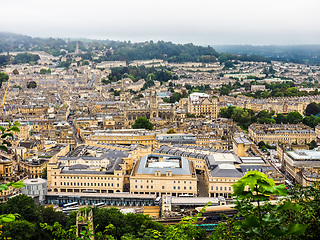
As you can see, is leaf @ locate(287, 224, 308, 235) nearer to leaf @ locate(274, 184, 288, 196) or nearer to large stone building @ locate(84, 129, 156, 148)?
leaf @ locate(274, 184, 288, 196)

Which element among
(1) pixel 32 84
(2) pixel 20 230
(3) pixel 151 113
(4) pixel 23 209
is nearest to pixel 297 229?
(2) pixel 20 230

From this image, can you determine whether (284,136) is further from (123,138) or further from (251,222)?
(251,222)

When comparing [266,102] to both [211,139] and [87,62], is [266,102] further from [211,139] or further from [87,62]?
[87,62]

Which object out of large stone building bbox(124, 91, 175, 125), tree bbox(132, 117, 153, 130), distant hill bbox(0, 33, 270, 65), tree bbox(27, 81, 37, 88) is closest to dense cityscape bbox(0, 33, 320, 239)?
large stone building bbox(124, 91, 175, 125)

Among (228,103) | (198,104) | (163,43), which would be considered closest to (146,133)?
(198,104)

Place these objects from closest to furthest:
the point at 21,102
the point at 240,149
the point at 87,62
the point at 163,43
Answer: the point at 240,149 < the point at 21,102 < the point at 87,62 < the point at 163,43

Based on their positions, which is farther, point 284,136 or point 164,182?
point 284,136

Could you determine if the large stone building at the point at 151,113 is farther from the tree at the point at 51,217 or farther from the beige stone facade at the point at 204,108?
the tree at the point at 51,217

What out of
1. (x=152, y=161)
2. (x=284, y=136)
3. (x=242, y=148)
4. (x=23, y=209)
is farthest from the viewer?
(x=284, y=136)

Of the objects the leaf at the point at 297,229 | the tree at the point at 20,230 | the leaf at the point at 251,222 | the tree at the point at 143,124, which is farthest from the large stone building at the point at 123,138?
the leaf at the point at 297,229
